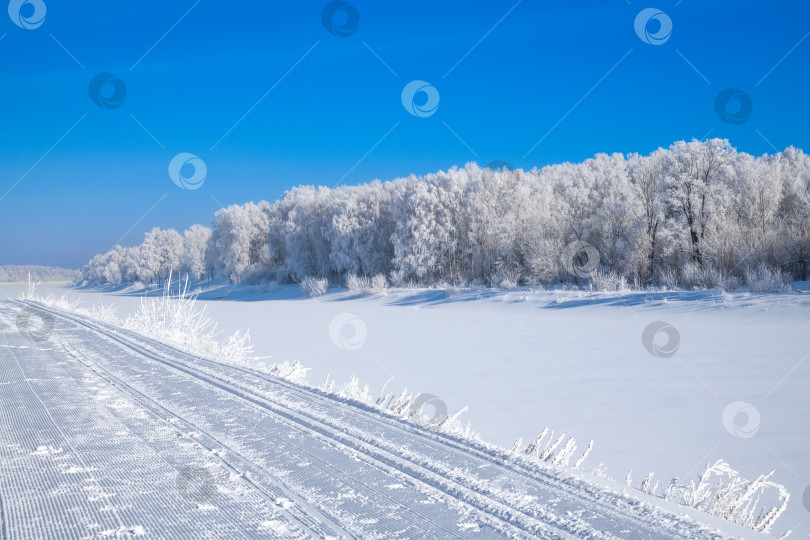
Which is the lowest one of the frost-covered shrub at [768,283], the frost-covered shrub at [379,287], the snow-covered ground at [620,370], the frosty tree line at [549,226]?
the snow-covered ground at [620,370]

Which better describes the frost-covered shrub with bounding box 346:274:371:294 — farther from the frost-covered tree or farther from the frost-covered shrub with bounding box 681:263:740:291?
the frost-covered tree

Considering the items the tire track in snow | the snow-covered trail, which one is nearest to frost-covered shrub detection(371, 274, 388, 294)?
the tire track in snow

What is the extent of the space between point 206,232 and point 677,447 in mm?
90615

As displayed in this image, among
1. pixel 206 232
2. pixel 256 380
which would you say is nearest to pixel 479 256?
pixel 256 380

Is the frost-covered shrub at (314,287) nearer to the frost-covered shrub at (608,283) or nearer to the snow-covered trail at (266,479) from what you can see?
the frost-covered shrub at (608,283)

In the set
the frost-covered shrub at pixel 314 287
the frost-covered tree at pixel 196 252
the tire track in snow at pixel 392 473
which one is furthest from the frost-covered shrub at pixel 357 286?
the frost-covered tree at pixel 196 252

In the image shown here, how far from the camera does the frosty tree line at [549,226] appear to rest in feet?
76.0

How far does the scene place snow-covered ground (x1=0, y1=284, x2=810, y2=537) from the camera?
5395mm

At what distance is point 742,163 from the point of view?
2981cm

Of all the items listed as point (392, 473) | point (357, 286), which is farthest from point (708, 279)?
point (392, 473)

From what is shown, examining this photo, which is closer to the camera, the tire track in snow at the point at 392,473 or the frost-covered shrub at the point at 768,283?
the tire track in snow at the point at 392,473

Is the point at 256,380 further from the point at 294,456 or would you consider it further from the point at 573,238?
the point at 573,238

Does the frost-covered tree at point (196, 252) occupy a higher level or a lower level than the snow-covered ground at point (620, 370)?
higher

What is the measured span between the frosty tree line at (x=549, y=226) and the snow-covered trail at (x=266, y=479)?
57.2ft
